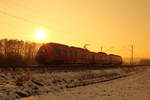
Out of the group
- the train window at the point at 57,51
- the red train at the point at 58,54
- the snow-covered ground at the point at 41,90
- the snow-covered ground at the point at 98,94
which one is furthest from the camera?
the train window at the point at 57,51

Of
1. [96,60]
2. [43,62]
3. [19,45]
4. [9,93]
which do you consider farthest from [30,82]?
[19,45]

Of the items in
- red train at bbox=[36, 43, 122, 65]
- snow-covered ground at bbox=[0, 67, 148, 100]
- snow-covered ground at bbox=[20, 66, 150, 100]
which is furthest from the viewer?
red train at bbox=[36, 43, 122, 65]

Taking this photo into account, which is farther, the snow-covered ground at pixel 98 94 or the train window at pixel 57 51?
the train window at pixel 57 51

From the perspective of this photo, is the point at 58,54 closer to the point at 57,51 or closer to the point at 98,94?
the point at 57,51

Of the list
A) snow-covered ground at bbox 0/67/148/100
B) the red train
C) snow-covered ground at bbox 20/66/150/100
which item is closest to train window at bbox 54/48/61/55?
the red train

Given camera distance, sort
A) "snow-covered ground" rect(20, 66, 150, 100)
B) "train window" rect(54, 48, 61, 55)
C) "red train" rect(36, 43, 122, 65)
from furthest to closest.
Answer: "train window" rect(54, 48, 61, 55), "red train" rect(36, 43, 122, 65), "snow-covered ground" rect(20, 66, 150, 100)

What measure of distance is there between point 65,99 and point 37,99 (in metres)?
1.52

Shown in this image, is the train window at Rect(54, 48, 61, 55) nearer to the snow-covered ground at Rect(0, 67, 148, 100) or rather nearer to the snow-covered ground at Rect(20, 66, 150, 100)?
the snow-covered ground at Rect(0, 67, 148, 100)

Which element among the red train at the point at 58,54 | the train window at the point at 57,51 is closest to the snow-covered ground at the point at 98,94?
the red train at the point at 58,54

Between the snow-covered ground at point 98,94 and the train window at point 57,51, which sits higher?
the train window at point 57,51

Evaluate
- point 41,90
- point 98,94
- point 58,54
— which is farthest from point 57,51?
point 98,94

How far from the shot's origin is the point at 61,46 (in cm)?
2850

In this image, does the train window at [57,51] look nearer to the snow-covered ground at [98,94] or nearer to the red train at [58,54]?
the red train at [58,54]

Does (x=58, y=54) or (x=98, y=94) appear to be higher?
(x=58, y=54)
